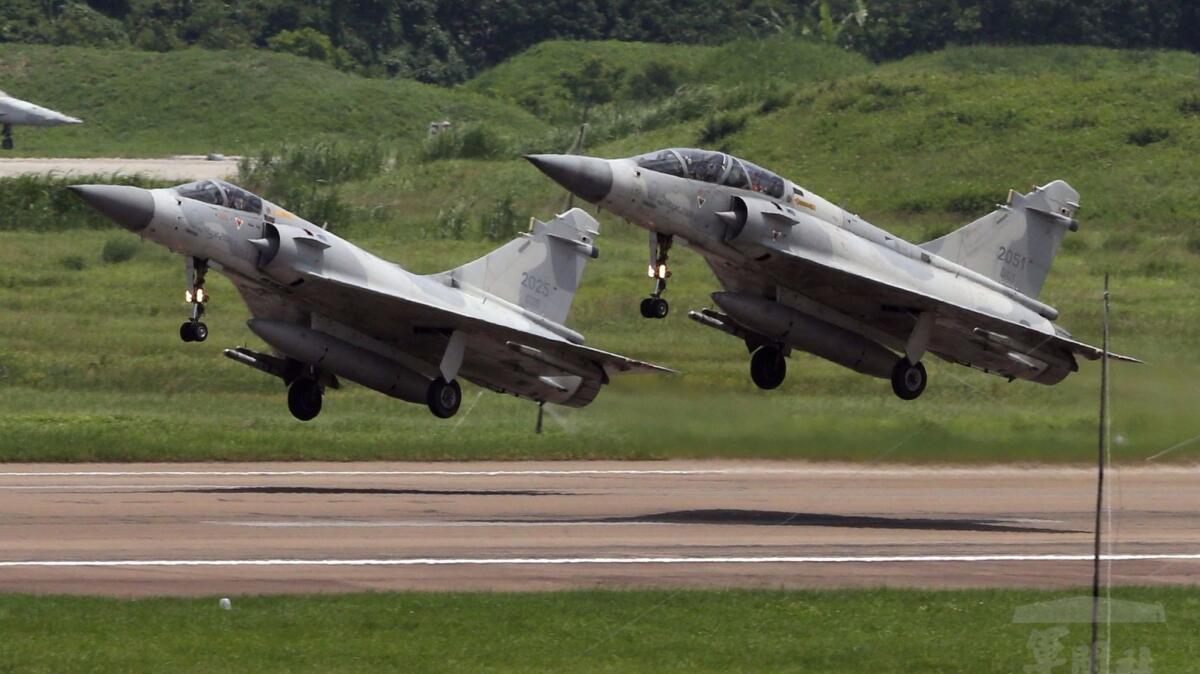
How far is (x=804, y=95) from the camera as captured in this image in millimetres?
65812

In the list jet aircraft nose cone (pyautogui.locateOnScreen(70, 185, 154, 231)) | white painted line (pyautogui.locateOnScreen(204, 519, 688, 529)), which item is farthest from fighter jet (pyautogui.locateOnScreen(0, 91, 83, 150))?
white painted line (pyautogui.locateOnScreen(204, 519, 688, 529))

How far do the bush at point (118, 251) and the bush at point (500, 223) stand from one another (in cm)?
966

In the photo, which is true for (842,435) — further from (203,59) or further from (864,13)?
(864,13)

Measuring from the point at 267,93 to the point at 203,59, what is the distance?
466 centimetres

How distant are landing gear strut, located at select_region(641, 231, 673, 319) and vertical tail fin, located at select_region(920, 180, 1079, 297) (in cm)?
505

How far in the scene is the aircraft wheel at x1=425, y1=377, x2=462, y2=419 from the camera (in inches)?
1216

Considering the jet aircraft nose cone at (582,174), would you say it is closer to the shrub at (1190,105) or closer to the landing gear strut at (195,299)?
the landing gear strut at (195,299)

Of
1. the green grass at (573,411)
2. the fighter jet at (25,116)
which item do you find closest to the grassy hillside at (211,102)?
the fighter jet at (25,116)

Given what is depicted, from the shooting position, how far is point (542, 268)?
33.2 m

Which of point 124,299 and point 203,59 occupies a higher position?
point 203,59

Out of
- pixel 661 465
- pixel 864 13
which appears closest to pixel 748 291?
pixel 661 465

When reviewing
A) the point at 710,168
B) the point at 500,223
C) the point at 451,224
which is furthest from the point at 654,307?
the point at 451,224

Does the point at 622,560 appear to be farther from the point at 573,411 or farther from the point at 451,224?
the point at 451,224

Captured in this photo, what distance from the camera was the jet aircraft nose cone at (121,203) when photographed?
28.3 meters
